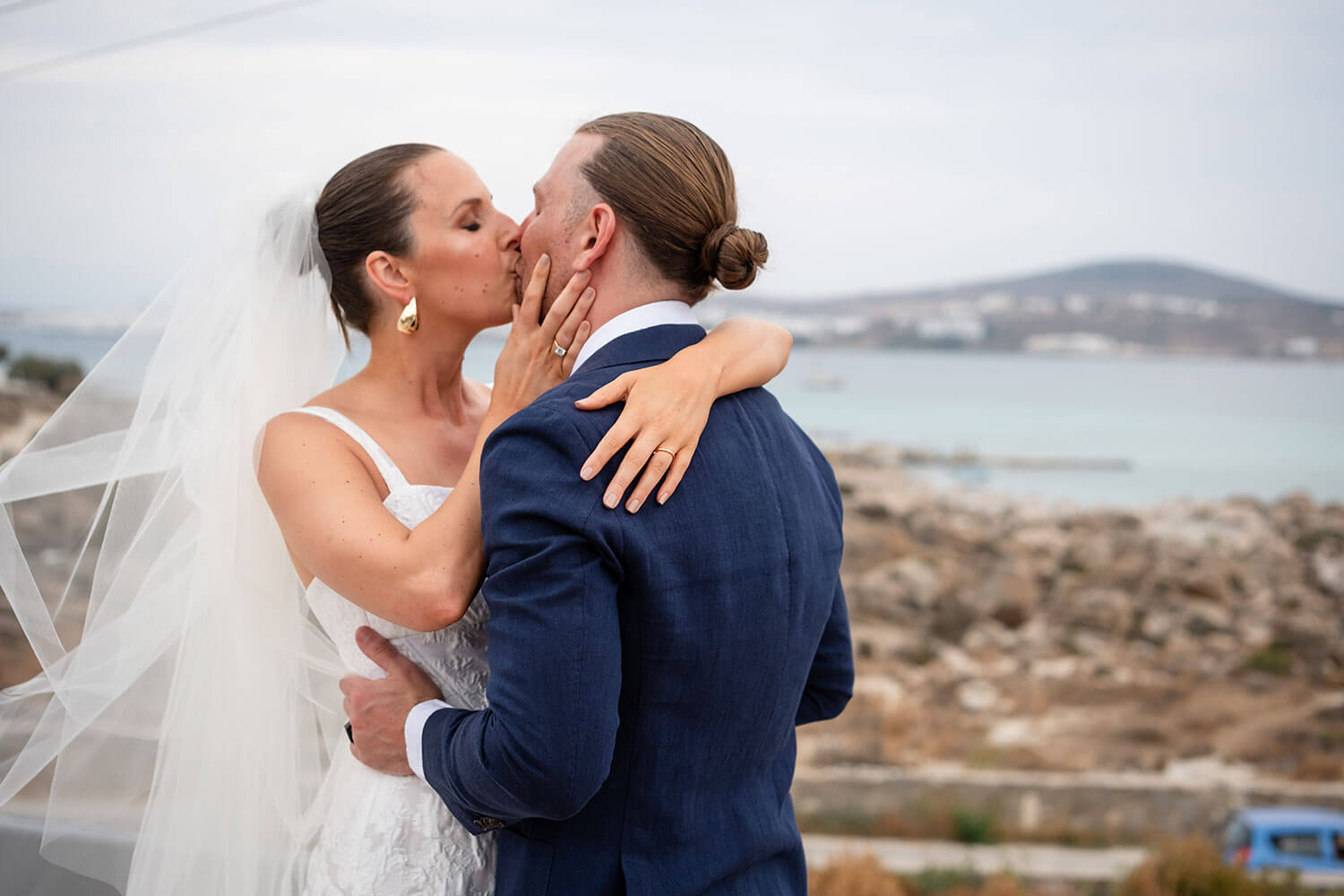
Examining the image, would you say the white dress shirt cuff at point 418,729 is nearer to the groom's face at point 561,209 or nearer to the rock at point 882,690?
the groom's face at point 561,209

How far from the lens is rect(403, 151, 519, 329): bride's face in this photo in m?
1.71

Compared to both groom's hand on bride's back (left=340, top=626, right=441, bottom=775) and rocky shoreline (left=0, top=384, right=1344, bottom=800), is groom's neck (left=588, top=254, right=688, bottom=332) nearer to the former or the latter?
groom's hand on bride's back (left=340, top=626, right=441, bottom=775)

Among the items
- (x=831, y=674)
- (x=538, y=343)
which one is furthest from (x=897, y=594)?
(x=538, y=343)

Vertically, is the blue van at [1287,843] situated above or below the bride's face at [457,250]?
below

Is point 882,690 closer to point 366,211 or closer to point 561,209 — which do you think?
point 366,211

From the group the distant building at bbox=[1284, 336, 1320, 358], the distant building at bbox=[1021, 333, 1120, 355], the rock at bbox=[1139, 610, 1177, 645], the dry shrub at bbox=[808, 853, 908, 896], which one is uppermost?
the distant building at bbox=[1284, 336, 1320, 358]

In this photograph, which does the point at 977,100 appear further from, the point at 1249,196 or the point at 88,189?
the point at 88,189

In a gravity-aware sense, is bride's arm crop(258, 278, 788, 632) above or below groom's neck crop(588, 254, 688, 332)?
below

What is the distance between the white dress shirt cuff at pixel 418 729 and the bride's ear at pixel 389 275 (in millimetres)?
726

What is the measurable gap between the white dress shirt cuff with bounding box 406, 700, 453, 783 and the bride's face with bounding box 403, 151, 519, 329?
2.29ft

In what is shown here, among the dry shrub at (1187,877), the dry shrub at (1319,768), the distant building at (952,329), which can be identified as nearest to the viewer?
the dry shrub at (1187,877)

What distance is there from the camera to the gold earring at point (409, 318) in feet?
5.67

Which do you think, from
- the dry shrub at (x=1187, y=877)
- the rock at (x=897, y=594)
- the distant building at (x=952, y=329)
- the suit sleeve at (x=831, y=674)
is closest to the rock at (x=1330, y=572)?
the rock at (x=897, y=594)

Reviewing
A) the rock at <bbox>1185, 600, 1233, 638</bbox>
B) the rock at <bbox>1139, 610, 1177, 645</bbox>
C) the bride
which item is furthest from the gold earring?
the rock at <bbox>1185, 600, 1233, 638</bbox>
